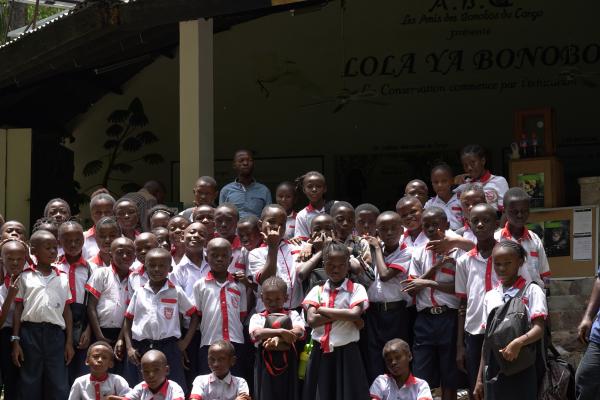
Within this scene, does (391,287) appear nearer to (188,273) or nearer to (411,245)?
(411,245)

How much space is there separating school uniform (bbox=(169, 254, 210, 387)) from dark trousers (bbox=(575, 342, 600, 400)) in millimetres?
2594

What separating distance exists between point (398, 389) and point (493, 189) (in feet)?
6.32

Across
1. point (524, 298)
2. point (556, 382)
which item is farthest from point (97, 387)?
point (556, 382)

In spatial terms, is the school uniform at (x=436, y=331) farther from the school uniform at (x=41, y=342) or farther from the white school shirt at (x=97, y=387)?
the school uniform at (x=41, y=342)

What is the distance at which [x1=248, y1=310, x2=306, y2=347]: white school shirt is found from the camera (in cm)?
665

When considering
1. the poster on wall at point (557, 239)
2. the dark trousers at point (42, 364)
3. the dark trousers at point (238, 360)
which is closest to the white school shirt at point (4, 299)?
the dark trousers at point (42, 364)

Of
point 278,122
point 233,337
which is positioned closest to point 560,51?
point 278,122

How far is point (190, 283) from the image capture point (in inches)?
284

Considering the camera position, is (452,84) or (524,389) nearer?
(524,389)

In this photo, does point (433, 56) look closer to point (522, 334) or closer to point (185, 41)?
point (185, 41)

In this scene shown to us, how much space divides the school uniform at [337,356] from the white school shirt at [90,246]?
1.94 metres

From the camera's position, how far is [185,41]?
30.7 feet

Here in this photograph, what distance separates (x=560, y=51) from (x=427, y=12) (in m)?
1.80

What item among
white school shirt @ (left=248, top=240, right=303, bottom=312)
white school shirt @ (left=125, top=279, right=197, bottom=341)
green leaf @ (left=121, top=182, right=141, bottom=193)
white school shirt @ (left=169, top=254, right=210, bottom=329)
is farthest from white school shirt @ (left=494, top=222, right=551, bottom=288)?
green leaf @ (left=121, top=182, right=141, bottom=193)
